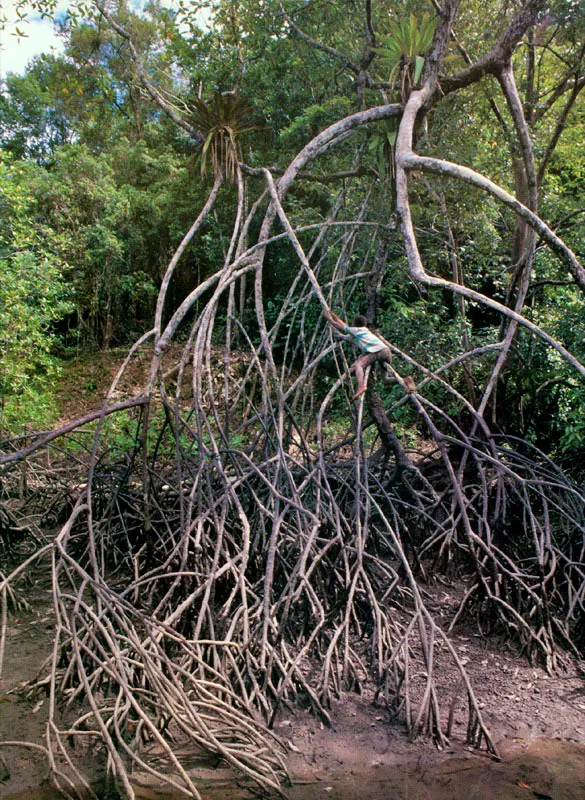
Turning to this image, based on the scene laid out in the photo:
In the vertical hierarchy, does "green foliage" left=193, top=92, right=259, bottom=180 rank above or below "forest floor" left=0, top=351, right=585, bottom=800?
above

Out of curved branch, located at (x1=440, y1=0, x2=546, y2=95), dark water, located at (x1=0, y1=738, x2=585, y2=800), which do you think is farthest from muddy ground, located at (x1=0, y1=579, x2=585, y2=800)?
curved branch, located at (x1=440, y1=0, x2=546, y2=95)

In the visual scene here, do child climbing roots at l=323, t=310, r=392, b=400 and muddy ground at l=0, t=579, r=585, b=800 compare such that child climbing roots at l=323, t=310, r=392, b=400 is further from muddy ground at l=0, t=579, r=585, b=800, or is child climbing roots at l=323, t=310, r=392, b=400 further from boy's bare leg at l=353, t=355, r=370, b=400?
muddy ground at l=0, t=579, r=585, b=800

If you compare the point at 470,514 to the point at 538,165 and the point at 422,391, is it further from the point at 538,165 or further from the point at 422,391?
the point at 538,165

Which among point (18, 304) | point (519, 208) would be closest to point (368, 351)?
point (519, 208)

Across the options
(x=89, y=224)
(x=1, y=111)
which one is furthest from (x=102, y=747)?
(x=1, y=111)

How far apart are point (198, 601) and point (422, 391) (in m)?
4.00

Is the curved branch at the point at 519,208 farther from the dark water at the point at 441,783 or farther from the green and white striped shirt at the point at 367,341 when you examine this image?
the dark water at the point at 441,783

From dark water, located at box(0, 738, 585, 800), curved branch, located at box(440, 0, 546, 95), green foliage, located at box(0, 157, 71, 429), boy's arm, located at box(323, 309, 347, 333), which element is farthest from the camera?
green foliage, located at box(0, 157, 71, 429)

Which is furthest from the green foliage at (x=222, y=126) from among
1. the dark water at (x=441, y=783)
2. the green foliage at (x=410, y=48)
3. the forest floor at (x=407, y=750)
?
the dark water at (x=441, y=783)

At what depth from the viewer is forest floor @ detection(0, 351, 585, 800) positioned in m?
2.82

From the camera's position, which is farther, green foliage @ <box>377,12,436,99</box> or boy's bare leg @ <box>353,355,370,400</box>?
green foliage @ <box>377,12,436,99</box>

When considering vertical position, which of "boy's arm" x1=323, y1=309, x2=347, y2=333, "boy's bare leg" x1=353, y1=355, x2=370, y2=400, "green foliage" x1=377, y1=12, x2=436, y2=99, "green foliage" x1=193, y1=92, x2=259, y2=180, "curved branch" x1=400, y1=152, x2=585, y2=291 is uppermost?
"green foliage" x1=377, y1=12, x2=436, y2=99

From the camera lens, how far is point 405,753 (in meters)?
3.04

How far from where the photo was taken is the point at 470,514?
16.4 ft
